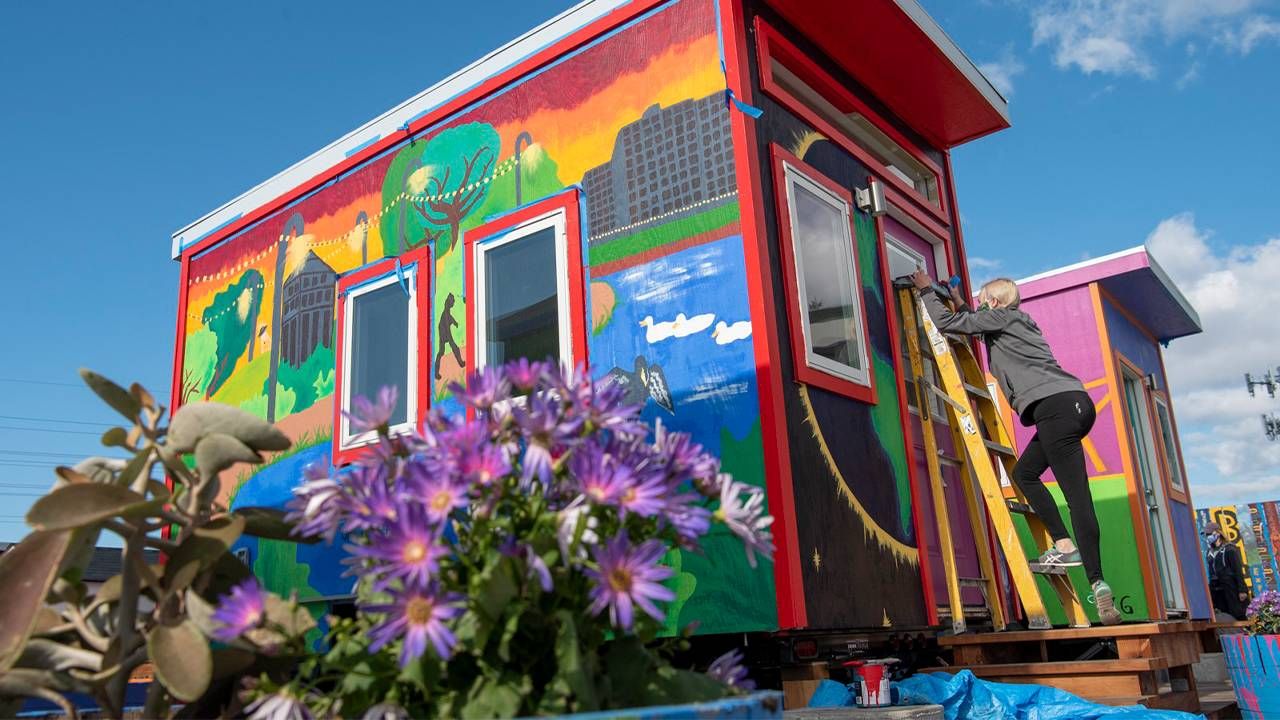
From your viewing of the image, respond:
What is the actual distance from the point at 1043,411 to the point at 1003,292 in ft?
2.33

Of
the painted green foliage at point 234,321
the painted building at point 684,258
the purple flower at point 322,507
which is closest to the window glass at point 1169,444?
the painted building at point 684,258

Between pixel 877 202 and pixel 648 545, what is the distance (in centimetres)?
391

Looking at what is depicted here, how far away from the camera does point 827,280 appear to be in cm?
448

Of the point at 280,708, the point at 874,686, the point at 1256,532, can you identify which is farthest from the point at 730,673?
the point at 1256,532

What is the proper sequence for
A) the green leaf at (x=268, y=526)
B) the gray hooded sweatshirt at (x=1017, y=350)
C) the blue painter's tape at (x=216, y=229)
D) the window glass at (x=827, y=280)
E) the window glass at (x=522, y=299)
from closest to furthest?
the green leaf at (x=268, y=526)
the window glass at (x=827, y=280)
the window glass at (x=522, y=299)
the gray hooded sweatshirt at (x=1017, y=350)
the blue painter's tape at (x=216, y=229)

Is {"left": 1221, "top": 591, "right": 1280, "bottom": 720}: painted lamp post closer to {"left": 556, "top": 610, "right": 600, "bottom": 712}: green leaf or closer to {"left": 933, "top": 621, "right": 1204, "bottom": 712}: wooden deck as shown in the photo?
{"left": 933, "top": 621, "right": 1204, "bottom": 712}: wooden deck

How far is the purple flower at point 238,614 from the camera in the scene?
57.8 inches

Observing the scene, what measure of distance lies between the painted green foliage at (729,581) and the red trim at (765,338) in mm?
48

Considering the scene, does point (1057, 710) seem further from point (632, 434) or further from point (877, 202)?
point (632, 434)

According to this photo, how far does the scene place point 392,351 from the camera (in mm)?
5203

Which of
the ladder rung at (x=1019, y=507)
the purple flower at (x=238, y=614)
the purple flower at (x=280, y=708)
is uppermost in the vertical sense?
the ladder rung at (x=1019, y=507)

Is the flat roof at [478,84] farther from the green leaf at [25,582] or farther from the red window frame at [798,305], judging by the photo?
the green leaf at [25,582]

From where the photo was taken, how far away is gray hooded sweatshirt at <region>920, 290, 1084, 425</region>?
15.9 feet

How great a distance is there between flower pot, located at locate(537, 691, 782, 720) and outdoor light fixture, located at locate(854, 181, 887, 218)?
12.4 ft
